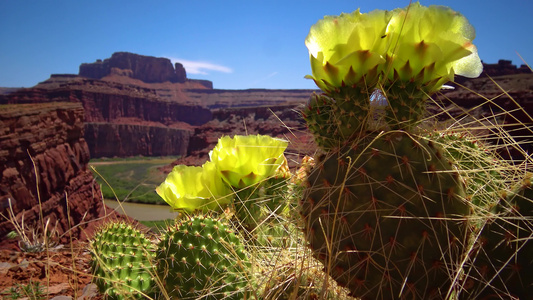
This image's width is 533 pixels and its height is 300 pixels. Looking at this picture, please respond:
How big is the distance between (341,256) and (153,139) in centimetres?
4968

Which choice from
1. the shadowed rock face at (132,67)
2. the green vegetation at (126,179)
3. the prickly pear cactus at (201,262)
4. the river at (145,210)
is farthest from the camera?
the shadowed rock face at (132,67)

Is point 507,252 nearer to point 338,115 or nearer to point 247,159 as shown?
point 338,115

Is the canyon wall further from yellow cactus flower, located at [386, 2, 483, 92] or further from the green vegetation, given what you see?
yellow cactus flower, located at [386, 2, 483, 92]

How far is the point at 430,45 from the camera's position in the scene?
1.71 feet

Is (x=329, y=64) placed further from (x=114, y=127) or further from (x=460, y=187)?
(x=114, y=127)

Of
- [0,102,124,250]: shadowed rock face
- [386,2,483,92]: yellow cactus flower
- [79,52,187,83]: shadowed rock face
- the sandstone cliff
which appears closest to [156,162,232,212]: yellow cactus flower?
[386,2,483,92]: yellow cactus flower

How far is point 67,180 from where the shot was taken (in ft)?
39.7

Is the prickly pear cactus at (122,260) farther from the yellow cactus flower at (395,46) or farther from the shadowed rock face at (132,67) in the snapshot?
the shadowed rock face at (132,67)

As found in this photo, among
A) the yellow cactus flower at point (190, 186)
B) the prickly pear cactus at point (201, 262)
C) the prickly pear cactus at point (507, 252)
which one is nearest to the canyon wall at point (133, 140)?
the yellow cactus flower at point (190, 186)

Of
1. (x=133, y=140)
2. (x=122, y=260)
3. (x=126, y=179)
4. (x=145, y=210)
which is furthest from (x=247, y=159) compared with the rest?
(x=133, y=140)

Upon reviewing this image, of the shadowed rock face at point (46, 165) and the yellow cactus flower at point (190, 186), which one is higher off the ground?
the yellow cactus flower at point (190, 186)

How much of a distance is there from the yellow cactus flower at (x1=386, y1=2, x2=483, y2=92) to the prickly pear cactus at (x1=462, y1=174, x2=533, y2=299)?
0.19 m

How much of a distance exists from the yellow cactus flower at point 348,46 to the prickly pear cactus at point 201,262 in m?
0.34

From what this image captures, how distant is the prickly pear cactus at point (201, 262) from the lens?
0.68 meters
